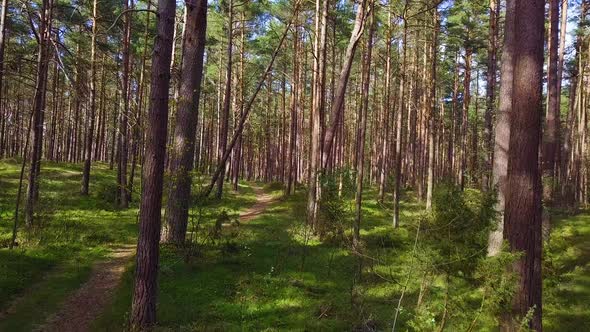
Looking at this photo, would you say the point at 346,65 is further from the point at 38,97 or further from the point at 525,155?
the point at 38,97

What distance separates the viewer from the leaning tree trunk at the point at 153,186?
6852 mm

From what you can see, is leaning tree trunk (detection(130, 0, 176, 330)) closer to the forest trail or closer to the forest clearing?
the forest clearing

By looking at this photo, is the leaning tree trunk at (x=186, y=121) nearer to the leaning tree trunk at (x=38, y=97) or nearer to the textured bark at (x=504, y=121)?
the leaning tree trunk at (x=38, y=97)

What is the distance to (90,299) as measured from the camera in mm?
8656

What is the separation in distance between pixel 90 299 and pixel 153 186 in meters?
3.50

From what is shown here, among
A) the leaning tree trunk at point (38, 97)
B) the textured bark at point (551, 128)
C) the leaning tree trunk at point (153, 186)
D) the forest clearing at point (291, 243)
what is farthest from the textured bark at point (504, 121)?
the leaning tree trunk at point (38, 97)

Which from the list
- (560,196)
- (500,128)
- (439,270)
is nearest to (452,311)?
(439,270)

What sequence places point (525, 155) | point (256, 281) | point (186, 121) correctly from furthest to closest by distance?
1. point (186, 121)
2. point (256, 281)
3. point (525, 155)

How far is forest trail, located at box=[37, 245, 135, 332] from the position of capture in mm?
7561

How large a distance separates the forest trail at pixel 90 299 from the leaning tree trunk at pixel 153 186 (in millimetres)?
1448

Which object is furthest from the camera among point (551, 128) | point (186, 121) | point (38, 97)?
point (551, 128)

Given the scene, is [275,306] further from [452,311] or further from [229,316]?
[452,311]

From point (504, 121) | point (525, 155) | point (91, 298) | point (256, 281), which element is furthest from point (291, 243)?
point (525, 155)

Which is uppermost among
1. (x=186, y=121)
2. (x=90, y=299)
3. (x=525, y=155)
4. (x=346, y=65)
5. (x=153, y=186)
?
(x=346, y=65)
